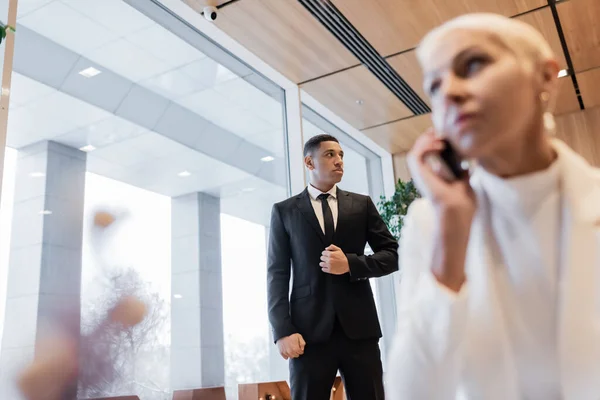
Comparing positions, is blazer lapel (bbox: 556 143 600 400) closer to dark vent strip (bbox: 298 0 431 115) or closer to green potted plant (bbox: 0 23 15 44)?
A: green potted plant (bbox: 0 23 15 44)

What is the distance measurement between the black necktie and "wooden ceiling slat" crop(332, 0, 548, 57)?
6.27 ft

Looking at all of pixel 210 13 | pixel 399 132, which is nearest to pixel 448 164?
pixel 210 13

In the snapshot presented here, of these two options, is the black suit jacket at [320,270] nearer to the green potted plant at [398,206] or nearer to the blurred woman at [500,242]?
the blurred woman at [500,242]

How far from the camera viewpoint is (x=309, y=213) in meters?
2.30

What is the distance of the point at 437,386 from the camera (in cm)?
55

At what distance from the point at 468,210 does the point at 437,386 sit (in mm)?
179

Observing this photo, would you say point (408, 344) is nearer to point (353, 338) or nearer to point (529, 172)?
point (529, 172)

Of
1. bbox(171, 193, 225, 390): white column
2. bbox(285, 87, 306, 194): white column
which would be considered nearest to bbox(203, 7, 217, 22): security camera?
bbox(171, 193, 225, 390): white column

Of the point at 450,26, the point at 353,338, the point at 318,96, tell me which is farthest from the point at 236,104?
the point at 450,26

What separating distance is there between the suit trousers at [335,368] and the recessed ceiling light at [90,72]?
205cm

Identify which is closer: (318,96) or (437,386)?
(437,386)

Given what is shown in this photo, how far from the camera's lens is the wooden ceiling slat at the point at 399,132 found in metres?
5.79

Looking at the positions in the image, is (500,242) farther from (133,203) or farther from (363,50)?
(363,50)

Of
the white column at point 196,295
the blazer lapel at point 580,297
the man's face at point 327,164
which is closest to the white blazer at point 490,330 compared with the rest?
the blazer lapel at point 580,297
